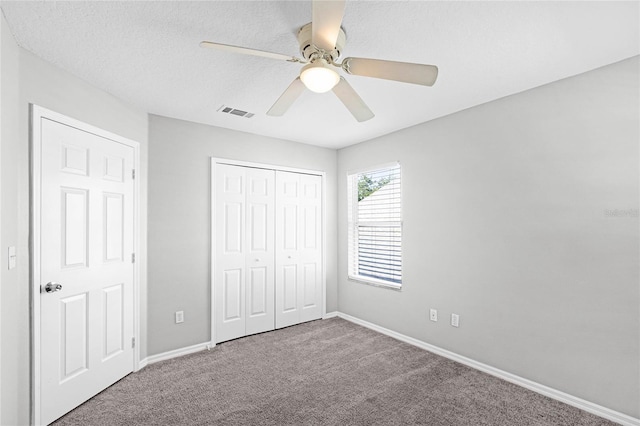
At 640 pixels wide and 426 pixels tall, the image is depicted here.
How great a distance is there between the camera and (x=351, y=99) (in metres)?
2.04

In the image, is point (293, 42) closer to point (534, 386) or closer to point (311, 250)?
point (311, 250)

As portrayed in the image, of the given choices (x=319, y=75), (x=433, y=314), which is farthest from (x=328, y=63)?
(x=433, y=314)

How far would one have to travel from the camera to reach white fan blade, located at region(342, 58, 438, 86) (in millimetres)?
1608

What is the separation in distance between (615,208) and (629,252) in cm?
31

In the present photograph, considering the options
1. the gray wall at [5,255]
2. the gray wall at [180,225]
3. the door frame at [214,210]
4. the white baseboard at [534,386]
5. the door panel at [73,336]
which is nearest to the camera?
the gray wall at [5,255]

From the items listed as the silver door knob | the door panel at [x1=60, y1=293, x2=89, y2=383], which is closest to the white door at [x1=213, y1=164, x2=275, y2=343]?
the door panel at [x1=60, y1=293, x2=89, y2=383]

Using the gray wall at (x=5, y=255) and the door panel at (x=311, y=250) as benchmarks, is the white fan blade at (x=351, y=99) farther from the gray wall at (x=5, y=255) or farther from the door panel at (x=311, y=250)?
the door panel at (x=311, y=250)

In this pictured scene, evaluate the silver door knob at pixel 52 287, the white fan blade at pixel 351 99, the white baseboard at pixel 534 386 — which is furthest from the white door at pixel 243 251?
the white fan blade at pixel 351 99

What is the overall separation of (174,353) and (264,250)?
1.46m

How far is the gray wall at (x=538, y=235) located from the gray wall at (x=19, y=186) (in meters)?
3.23

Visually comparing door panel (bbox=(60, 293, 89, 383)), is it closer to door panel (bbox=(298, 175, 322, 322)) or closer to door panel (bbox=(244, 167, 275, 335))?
door panel (bbox=(244, 167, 275, 335))

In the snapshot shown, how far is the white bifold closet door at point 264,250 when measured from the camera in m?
3.68

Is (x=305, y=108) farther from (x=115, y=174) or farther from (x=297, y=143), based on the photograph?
(x=115, y=174)

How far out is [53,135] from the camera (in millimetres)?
2254
